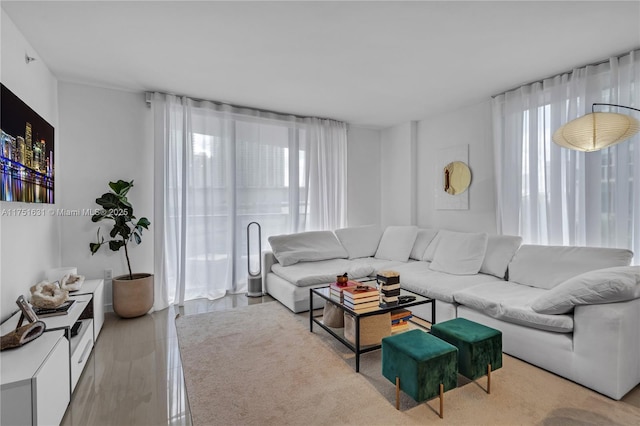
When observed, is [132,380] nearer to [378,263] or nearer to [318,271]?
[318,271]

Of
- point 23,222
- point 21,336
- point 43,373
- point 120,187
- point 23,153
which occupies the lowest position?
point 43,373

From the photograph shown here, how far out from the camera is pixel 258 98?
4023 millimetres

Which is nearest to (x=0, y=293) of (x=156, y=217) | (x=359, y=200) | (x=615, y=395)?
(x=156, y=217)

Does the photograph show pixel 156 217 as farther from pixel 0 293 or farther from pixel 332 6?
pixel 332 6

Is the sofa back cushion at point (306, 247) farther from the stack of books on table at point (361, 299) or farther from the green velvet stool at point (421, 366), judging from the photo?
the green velvet stool at point (421, 366)

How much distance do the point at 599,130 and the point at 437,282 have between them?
189cm

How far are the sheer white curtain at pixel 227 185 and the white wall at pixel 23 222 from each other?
101 cm

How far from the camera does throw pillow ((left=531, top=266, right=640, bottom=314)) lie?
201 cm

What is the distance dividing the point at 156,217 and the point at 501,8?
13.0 ft

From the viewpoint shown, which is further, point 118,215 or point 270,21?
point 118,215

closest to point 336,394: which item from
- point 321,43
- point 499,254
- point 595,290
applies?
point 595,290

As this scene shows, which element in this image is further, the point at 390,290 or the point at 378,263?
the point at 378,263

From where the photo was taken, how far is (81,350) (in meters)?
2.31

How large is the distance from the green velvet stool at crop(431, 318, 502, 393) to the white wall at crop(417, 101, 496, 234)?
7.43 feet
